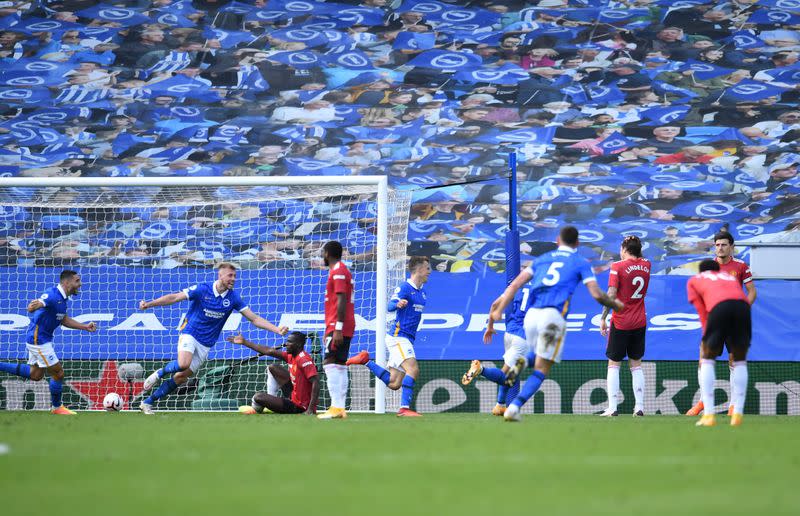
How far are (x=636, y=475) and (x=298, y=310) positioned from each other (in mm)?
9792

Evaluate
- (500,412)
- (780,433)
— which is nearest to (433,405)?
(500,412)

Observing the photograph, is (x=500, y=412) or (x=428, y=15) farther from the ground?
(x=428, y=15)

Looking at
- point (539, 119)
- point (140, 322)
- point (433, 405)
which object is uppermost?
point (539, 119)

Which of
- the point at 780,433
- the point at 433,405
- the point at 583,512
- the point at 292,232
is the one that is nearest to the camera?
the point at 583,512

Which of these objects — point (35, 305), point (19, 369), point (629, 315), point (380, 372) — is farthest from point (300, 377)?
point (629, 315)

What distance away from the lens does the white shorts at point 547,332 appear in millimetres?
9336

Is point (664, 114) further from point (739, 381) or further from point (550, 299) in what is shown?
point (550, 299)

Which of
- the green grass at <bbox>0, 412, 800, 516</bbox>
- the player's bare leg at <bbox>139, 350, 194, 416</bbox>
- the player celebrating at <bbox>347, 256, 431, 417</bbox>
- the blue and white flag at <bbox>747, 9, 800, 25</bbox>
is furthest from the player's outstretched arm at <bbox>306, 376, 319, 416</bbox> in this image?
the blue and white flag at <bbox>747, 9, 800, 25</bbox>

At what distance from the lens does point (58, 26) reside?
71.4ft

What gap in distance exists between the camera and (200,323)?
39.3 feet

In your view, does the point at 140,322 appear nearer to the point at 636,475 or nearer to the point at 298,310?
the point at 298,310

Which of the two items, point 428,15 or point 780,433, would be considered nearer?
point 780,433

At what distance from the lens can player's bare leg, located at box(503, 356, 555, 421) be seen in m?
9.13

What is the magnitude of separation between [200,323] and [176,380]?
0.70 m
